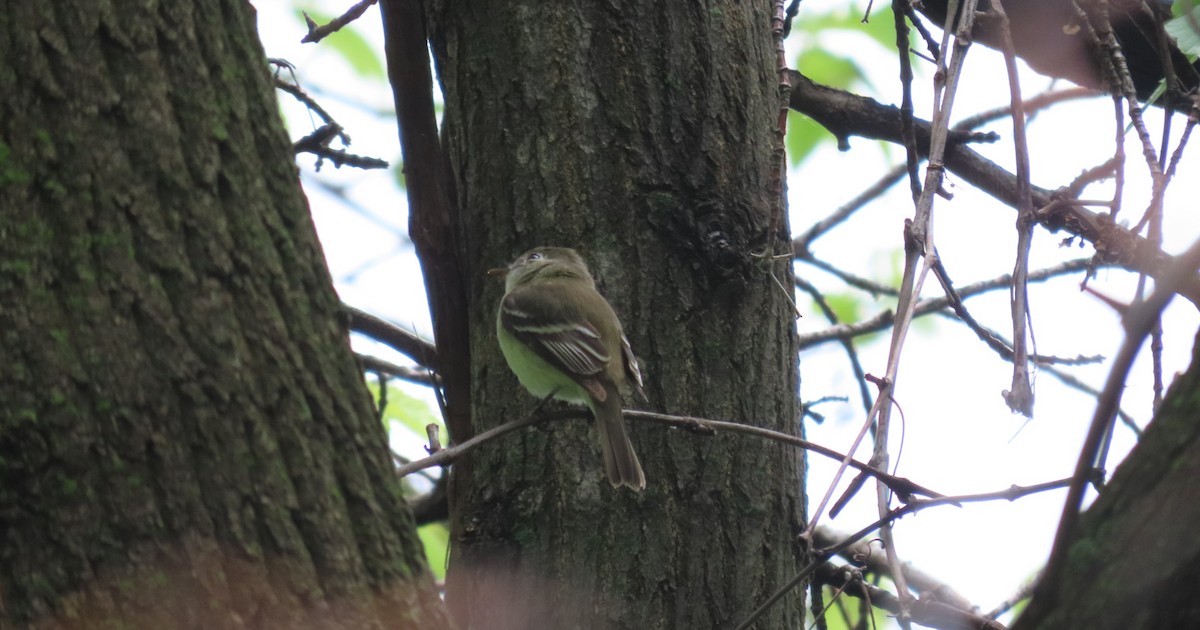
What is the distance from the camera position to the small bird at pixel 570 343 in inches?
132

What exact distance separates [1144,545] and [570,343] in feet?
11.0

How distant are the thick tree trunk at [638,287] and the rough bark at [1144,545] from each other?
5.91ft

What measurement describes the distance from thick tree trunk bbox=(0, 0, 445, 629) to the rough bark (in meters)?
1.13

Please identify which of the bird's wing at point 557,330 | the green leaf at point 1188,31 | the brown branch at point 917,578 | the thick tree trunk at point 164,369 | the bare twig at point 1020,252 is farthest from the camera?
the brown branch at point 917,578

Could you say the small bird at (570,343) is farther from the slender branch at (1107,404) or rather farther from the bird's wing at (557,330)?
the slender branch at (1107,404)

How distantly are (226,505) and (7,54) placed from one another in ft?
2.82

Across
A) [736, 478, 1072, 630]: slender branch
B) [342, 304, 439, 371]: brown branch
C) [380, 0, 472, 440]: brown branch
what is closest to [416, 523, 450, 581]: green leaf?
[342, 304, 439, 371]: brown branch

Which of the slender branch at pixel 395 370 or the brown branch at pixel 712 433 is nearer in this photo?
the brown branch at pixel 712 433

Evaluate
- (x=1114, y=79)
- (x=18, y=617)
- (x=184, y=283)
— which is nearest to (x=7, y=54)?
(x=184, y=283)

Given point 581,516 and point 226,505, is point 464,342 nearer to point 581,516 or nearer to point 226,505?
point 581,516

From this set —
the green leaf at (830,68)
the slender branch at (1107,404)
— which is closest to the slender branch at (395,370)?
the green leaf at (830,68)

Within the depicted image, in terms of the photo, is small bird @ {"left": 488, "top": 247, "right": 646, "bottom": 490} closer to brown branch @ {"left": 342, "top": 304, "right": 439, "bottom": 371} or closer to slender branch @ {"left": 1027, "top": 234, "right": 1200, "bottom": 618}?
brown branch @ {"left": 342, "top": 304, "right": 439, "bottom": 371}

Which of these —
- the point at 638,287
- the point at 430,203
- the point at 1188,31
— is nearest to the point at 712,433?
the point at 638,287

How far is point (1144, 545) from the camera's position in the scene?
4.61 ft
